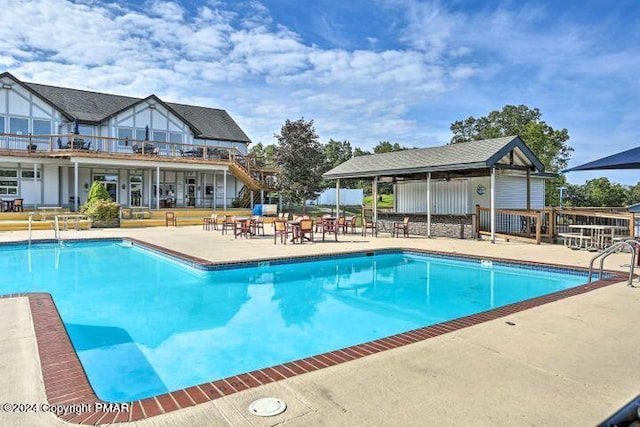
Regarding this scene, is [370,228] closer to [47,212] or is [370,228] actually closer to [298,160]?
[298,160]

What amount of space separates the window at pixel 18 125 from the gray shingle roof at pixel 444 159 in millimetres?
18475

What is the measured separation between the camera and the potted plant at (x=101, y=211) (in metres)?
19.0

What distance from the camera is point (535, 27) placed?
47.5 feet

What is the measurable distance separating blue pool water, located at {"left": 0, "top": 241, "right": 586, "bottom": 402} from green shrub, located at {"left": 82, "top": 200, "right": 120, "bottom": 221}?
22.1ft

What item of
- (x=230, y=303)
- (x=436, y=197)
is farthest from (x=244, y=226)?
(x=230, y=303)

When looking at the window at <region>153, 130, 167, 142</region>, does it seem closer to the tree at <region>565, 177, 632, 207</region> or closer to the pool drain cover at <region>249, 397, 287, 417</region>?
the pool drain cover at <region>249, 397, 287, 417</region>

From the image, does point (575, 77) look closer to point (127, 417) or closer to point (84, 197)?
point (127, 417)

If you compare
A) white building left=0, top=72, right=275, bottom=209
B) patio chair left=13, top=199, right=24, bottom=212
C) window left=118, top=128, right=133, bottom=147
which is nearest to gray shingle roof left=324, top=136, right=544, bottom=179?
white building left=0, top=72, right=275, bottom=209

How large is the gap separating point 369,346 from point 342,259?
7697 millimetres

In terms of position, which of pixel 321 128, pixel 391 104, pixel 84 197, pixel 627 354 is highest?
pixel 391 104

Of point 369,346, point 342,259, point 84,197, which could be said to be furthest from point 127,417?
point 84,197

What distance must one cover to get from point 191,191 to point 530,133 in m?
25.4

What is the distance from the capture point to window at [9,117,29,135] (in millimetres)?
23406

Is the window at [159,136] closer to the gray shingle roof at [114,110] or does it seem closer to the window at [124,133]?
the window at [124,133]
